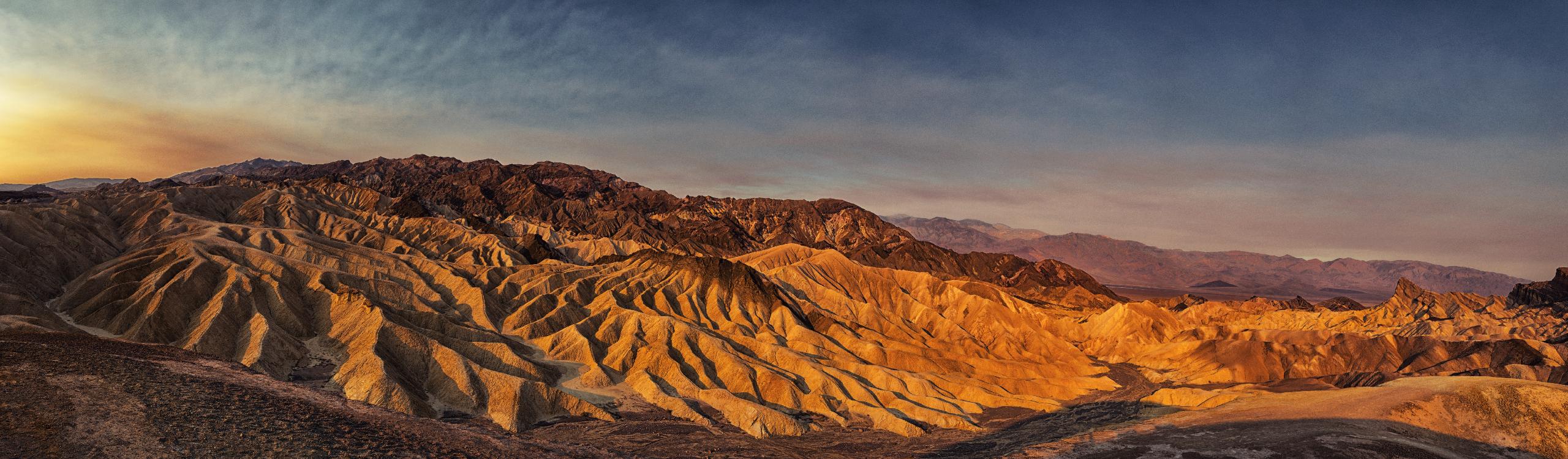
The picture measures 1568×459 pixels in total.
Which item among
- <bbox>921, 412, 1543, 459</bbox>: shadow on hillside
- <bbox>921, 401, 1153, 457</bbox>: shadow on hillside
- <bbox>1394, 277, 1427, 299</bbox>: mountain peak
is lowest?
<bbox>921, 401, 1153, 457</bbox>: shadow on hillside

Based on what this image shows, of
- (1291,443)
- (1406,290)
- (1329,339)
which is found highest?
(1406,290)

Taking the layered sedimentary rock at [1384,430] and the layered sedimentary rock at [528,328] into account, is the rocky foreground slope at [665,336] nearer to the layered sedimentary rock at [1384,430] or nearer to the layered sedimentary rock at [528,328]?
the layered sedimentary rock at [528,328]

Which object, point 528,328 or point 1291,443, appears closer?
point 1291,443

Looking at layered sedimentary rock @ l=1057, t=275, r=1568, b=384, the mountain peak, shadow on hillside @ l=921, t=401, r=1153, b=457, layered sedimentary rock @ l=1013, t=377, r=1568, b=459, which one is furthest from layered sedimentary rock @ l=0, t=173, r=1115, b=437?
the mountain peak

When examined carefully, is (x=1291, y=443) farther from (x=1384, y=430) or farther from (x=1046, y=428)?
(x=1046, y=428)

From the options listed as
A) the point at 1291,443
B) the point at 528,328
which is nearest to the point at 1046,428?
the point at 1291,443

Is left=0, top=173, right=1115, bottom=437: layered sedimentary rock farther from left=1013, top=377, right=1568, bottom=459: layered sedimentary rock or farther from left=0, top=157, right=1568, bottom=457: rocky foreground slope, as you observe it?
left=1013, top=377, right=1568, bottom=459: layered sedimentary rock
